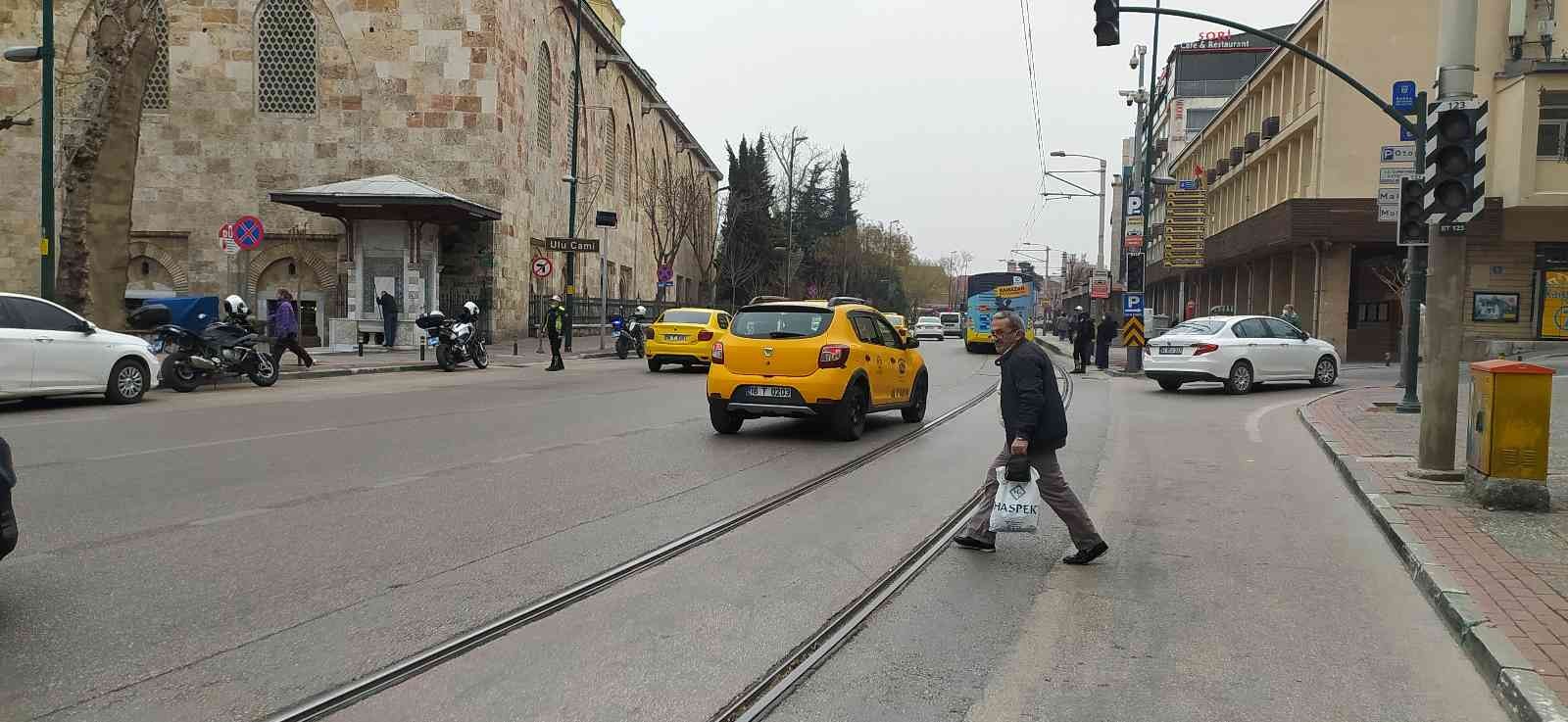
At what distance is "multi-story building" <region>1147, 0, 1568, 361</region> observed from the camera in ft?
97.0

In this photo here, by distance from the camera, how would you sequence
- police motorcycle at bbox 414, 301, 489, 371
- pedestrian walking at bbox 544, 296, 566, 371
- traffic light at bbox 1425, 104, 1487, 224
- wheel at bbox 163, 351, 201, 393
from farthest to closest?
pedestrian walking at bbox 544, 296, 566, 371
police motorcycle at bbox 414, 301, 489, 371
wheel at bbox 163, 351, 201, 393
traffic light at bbox 1425, 104, 1487, 224

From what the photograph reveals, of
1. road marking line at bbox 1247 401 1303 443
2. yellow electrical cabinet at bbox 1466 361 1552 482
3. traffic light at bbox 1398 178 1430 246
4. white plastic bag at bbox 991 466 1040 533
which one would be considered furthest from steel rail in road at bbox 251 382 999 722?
traffic light at bbox 1398 178 1430 246

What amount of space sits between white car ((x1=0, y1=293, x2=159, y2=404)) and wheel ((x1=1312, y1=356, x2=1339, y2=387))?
20.8 meters

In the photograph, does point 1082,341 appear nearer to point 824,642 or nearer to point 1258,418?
point 1258,418

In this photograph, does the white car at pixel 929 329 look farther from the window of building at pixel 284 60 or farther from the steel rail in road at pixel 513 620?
the steel rail in road at pixel 513 620

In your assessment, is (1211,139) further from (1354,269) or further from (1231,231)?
(1354,269)

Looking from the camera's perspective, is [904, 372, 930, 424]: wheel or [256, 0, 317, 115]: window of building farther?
[256, 0, 317, 115]: window of building

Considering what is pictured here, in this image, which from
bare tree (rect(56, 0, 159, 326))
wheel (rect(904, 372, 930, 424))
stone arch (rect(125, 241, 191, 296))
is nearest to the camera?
wheel (rect(904, 372, 930, 424))

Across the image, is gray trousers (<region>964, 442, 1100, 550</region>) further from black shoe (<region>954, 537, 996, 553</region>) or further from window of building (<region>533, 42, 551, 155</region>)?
window of building (<region>533, 42, 551, 155</region>)

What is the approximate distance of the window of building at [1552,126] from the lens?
29125mm

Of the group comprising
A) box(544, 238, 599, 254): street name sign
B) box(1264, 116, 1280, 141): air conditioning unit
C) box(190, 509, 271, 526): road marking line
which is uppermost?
box(1264, 116, 1280, 141): air conditioning unit

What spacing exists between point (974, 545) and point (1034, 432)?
0.82m

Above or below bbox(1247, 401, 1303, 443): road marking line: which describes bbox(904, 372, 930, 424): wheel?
above

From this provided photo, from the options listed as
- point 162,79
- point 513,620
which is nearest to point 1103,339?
point 513,620
